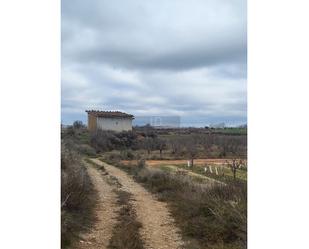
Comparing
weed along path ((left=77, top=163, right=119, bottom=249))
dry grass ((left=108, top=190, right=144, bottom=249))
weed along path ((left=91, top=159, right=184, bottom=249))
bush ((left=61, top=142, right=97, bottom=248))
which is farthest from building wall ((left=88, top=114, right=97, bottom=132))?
dry grass ((left=108, top=190, right=144, bottom=249))

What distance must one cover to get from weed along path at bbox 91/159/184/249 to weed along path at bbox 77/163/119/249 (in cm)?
39

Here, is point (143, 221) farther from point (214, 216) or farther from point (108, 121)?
point (108, 121)

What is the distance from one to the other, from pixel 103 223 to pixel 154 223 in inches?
27.7

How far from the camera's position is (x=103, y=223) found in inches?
231

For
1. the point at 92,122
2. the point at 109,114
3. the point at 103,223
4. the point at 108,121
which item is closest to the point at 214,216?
the point at 103,223

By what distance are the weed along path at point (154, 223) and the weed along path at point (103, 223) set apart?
0.39 m

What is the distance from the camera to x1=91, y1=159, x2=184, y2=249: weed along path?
492 centimetres

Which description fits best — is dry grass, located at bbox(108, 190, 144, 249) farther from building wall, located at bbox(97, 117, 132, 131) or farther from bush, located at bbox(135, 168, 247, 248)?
building wall, located at bbox(97, 117, 132, 131)
